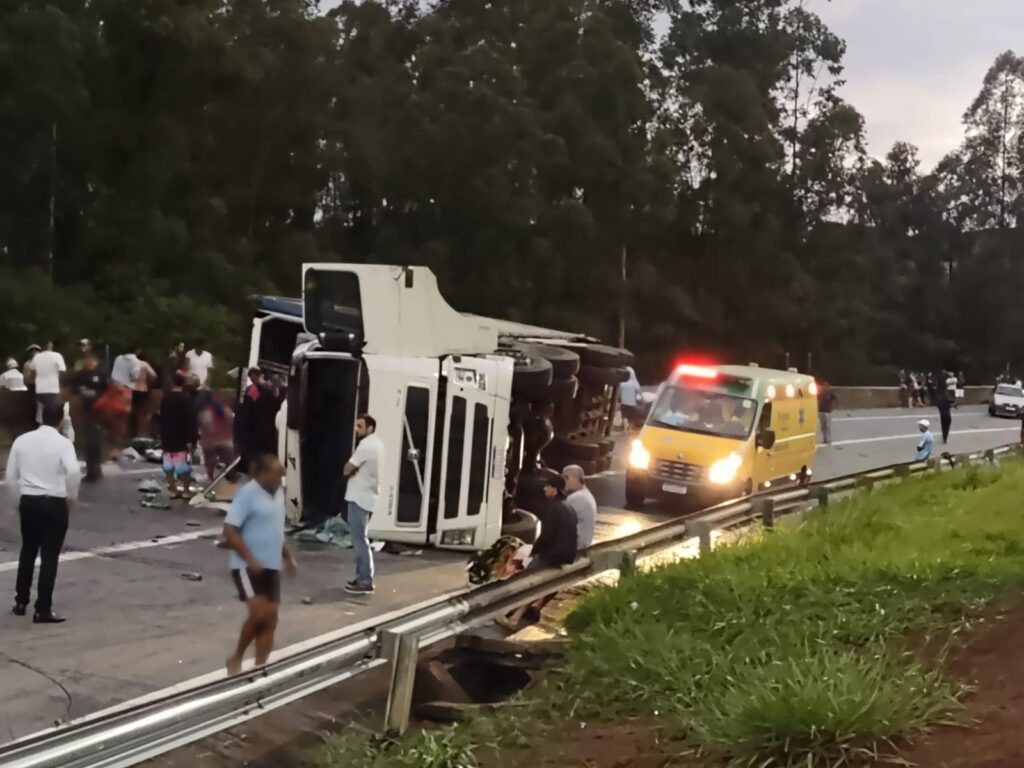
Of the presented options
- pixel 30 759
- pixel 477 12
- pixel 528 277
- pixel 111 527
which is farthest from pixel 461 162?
pixel 30 759

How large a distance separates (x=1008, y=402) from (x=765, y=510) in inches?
1703

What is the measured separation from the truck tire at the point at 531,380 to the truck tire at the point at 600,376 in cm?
327

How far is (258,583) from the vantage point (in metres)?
8.25

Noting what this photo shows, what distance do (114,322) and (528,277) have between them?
1768 cm

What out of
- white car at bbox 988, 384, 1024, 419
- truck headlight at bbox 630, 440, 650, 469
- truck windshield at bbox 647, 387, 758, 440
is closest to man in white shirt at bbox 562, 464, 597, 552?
truck headlight at bbox 630, 440, 650, 469

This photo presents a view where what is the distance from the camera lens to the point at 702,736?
5.84 m

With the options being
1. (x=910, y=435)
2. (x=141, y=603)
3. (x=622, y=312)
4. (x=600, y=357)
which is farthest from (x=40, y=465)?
(x=622, y=312)

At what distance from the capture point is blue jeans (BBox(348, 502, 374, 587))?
11398 millimetres

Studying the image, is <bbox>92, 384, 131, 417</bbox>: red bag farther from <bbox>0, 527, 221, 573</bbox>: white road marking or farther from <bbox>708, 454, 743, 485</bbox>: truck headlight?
<bbox>708, 454, 743, 485</bbox>: truck headlight

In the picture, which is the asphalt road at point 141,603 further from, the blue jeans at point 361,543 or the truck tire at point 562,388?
the truck tire at point 562,388

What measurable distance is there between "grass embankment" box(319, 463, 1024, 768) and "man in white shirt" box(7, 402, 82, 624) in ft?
13.0

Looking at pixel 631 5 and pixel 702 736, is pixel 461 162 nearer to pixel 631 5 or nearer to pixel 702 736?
pixel 631 5

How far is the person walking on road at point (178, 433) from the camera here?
15.7 m

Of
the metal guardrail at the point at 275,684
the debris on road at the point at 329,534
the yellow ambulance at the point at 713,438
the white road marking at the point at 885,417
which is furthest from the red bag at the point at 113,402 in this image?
the white road marking at the point at 885,417
